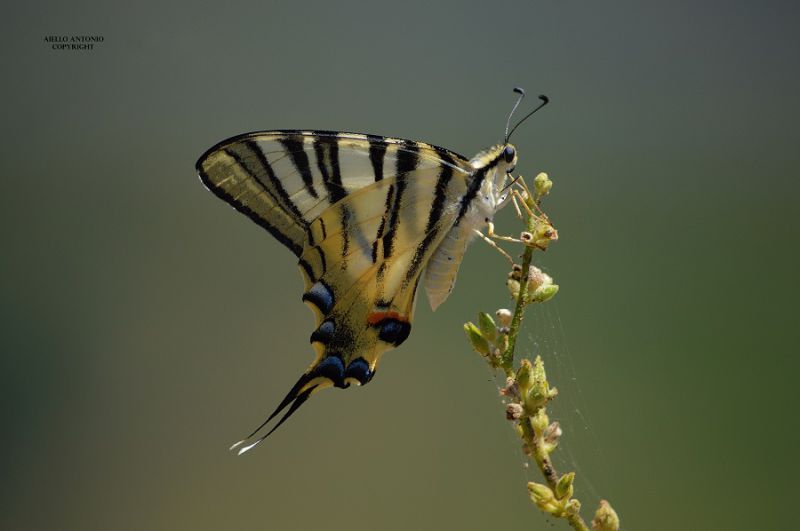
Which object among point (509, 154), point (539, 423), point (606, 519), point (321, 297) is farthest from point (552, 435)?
point (509, 154)

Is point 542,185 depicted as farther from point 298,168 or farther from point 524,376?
point 298,168

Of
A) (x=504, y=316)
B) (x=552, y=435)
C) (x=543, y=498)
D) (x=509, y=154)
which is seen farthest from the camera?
(x=509, y=154)

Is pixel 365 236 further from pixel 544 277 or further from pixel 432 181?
pixel 544 277

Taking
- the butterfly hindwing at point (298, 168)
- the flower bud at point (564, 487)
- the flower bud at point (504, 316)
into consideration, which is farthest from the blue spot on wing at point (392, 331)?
the flower bud at point (564, 487)

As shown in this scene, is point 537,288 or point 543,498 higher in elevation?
point 537,288

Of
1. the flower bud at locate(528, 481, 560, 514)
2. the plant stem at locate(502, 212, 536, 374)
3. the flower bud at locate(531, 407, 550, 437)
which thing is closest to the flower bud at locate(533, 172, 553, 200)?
the plant stem at locate(502, 212, 536, 374)

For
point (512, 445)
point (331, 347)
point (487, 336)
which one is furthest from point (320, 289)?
point (512, 445)

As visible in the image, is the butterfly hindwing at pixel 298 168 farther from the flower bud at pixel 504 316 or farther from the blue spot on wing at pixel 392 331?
the flower bud at pixel 504 316
